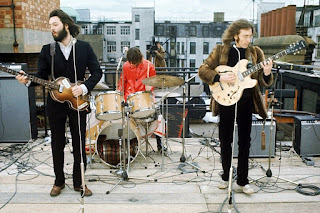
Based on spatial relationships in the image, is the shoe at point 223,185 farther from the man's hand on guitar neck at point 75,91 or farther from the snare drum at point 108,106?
the man's hand on guitar neck at point 75,91

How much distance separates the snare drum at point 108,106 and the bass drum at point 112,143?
0.44 metres

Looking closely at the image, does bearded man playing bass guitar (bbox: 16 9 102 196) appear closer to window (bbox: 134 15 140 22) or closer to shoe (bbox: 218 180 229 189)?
shoe (bbox: 218 180 229 189)

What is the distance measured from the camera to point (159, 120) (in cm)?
452

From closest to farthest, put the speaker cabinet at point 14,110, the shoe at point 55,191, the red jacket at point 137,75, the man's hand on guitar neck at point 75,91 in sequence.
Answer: the man's hand on guitar neck at point 75,91 → the shoe at point 55,191 → the red jacket at point 137,75 → the speaker cabinet at point 14,110

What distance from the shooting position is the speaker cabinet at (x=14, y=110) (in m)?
5.09

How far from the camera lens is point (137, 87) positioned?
15.1ft

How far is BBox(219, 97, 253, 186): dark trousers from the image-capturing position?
3230mm

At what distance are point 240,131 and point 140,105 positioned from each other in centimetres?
121

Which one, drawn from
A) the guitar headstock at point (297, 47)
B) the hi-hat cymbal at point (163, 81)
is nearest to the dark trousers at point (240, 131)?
the guitar headstock at point (297, 47)

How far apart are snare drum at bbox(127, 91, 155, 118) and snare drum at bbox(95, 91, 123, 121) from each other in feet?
0.53

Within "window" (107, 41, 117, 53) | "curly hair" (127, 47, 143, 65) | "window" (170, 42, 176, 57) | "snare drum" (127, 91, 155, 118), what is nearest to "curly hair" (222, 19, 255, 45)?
"snare drum" (127, 91, 155, 118)

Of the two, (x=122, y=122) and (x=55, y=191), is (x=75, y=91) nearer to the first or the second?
(x=122, y=122)

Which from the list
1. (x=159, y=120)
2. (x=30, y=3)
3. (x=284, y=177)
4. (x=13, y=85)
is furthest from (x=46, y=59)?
(x=30, y=3)

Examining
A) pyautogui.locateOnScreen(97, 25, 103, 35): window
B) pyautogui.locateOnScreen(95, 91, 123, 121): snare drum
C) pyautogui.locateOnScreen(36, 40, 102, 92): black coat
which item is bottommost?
pyautogui.locateOnScreen(95, 91, 123, 121): snare drum
